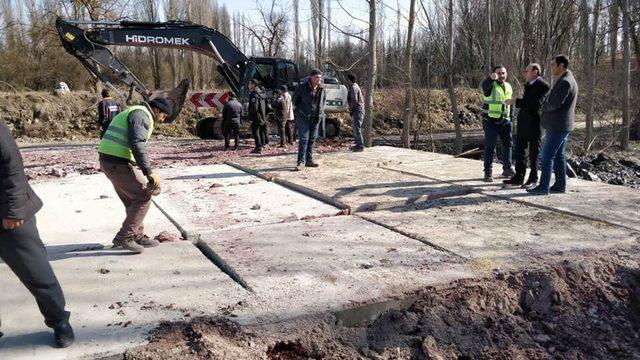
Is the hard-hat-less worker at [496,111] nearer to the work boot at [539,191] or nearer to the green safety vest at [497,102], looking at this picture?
the green safety vest at [497,102]

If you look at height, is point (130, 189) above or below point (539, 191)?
above

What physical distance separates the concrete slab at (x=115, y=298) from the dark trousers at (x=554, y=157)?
4864 millimetres

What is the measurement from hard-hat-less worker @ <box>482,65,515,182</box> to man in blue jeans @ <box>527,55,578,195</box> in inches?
34.9

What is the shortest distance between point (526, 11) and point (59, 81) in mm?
22404

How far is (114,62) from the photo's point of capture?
15.1 meters

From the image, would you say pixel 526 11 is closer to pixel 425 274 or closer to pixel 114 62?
pixel 114 62

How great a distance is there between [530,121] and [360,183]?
2691 mm

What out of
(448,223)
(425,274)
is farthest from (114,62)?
(425,274)

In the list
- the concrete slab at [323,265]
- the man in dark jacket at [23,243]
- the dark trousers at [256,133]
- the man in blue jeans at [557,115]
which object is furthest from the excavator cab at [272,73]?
the man in dark jacket at [23,243]

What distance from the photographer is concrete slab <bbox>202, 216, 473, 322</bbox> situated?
3.93 metres

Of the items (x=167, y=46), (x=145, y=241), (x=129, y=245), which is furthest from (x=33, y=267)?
(x=167, y=46)

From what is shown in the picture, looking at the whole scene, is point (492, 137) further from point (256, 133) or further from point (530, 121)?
point (256, 133)

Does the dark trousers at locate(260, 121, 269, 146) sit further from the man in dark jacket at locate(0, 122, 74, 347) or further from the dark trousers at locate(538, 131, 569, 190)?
the man in dark jacket at locate(0, 122, 74, 347)

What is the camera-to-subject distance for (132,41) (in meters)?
15.1
